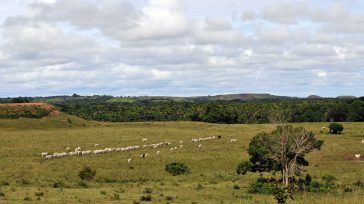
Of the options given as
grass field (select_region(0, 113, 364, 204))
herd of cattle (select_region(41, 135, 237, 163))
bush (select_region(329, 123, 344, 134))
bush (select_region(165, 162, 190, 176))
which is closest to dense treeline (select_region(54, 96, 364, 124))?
grass field (select_region(0, 113, 364, 204))

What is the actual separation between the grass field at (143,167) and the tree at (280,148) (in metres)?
2.74

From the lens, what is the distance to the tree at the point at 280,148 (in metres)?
36.3

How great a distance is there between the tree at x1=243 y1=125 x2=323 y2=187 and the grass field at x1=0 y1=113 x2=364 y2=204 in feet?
9.00

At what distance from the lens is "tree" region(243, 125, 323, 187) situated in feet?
119

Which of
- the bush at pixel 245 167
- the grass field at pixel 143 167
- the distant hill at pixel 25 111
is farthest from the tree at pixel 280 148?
the distant hill at pixel 25 111

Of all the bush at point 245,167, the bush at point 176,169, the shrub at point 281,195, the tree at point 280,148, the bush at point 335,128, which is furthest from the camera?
the bush at point 335,128

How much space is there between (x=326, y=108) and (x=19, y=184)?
10306 cm

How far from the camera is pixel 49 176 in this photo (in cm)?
4694

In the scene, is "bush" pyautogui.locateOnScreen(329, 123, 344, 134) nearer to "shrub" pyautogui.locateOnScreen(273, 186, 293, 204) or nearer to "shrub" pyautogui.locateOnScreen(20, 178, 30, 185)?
"shrub" pyautogui.locateOnScreen(20, 178, 30, 185)

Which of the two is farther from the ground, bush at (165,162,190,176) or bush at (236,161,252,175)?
bush at (236,161,252,175)

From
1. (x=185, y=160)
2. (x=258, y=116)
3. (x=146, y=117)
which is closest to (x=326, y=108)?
(x=258, y=116)

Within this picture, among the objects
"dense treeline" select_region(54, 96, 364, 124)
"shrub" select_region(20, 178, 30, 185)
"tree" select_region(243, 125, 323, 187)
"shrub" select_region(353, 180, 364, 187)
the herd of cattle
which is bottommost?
"shrub" select_region(20, 178, 30, 185)

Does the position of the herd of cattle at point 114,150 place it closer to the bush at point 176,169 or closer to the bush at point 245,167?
the bush at point 176,169

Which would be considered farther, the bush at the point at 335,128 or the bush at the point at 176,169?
the bush at the point at 335,128
